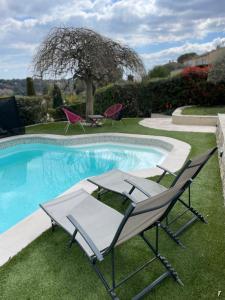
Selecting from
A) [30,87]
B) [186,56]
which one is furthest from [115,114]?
[186,56]

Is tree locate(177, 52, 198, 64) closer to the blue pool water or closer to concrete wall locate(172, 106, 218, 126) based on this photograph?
concrete wall locate(172, 106, 218, 126)

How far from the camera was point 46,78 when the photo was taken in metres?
11.8

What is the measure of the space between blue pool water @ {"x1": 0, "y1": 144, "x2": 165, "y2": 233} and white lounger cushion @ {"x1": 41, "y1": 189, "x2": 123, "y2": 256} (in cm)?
182

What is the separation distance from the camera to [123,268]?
295cm

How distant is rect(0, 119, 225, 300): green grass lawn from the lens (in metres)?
2.62

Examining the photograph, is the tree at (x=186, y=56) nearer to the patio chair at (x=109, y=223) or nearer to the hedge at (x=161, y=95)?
the hedge at (x=161, y=95)

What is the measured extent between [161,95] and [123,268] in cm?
1308

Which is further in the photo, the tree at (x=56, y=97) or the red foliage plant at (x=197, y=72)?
the tree at (x=56, y=97)

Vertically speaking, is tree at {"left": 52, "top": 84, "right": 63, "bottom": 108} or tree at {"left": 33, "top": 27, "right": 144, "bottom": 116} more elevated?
tree at {"left": 33, "top": 27, "right": 144, "bottom": 116}

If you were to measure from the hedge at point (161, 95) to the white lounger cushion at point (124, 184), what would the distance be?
34.4ft

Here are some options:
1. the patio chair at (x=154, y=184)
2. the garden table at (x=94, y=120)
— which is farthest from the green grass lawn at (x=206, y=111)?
the patio chair at (x=154, y=184)

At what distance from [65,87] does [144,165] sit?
6.92 metres

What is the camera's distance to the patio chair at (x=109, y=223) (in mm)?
2283

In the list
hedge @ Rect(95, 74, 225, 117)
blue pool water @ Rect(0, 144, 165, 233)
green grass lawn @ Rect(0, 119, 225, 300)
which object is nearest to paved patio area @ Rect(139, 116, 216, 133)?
blue pool water @ Rect(0, 144, 165, 233)
